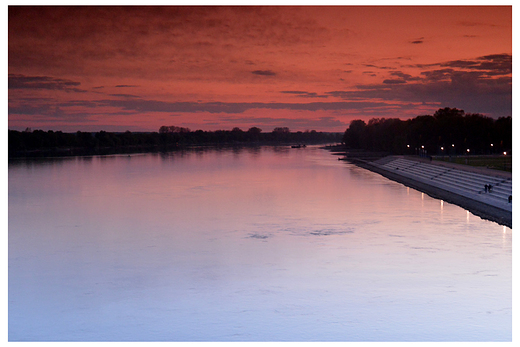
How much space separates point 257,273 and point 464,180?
78.5 feet

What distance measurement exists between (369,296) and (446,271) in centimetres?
→ 322

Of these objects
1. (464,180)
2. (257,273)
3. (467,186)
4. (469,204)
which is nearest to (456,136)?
(464,180)

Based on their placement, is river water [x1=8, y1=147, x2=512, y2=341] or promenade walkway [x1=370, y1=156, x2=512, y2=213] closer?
river water [x1=8, y1=147, x2=512, y2=341]

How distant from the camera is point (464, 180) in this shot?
3231 cm

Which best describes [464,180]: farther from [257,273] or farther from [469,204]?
[257,273]

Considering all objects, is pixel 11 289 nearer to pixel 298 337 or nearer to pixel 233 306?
pixel 233 306

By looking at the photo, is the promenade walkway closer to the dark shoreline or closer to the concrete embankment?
the concrete embankment

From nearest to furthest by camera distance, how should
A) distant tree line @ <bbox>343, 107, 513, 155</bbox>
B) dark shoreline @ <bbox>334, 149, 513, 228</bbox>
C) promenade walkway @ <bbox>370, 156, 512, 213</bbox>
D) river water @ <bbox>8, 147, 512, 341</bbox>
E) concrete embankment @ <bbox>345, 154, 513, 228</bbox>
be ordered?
river water @ <bbox>8, 147, 512, 341</bbox>, dark shoreline @ <bbox>334, 149, 513, 228</bbox>, concrete embankment @ <bbox>345, 154, 513, 228</bbox>, promenade walkway @ <bbox>370, 156, 512, 213</bbox>, distant tree line @ <bbox>343, 107, 513, 155</bbox>

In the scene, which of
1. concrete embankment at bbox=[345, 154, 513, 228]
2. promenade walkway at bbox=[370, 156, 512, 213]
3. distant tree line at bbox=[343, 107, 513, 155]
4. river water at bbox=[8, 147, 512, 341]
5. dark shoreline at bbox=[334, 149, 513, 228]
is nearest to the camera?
river water at bbox=[8, 147, 512, 341]

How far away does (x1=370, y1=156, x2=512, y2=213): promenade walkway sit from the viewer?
82.7 feet

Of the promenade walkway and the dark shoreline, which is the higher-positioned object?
the promenade walkway

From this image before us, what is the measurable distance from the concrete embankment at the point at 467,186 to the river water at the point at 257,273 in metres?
1.52

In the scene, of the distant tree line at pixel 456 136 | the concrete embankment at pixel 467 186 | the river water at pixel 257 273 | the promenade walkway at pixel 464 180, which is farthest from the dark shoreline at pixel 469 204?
the distant tree line at pixel 456 136

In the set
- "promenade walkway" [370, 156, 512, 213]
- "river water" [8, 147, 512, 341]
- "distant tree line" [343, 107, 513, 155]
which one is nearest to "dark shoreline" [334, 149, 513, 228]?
"promenade walkway" [370, 156, 512, 213]
